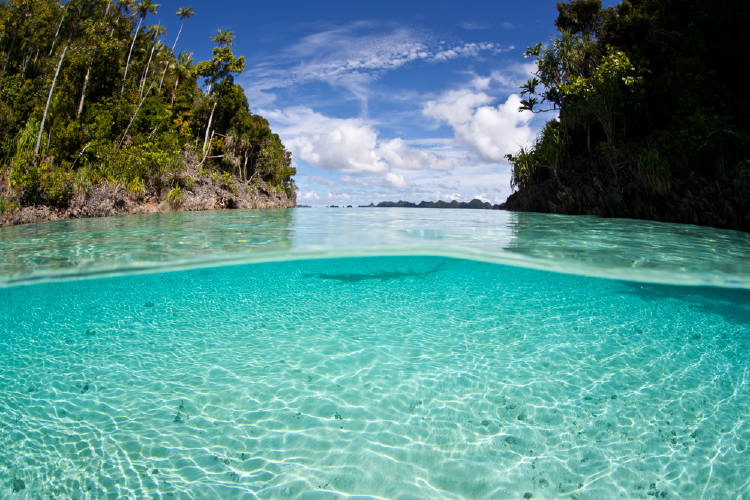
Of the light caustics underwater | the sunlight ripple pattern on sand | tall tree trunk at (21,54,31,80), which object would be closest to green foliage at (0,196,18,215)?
the light caustics underwater

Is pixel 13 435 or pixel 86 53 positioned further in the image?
pixel 86 53

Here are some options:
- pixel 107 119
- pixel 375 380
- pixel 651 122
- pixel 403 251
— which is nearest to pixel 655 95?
pixel 651 122

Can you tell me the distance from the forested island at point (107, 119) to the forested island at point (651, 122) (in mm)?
21725

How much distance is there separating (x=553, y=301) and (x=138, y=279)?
6.43 metres

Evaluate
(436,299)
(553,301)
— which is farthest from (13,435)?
(553,301)

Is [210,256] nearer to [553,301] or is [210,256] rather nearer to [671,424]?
[553,301]

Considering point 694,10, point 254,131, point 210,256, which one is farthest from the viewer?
point 254,131

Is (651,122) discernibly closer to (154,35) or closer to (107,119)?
(107,119)

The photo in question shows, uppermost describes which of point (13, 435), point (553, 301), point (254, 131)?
point (254, 131)

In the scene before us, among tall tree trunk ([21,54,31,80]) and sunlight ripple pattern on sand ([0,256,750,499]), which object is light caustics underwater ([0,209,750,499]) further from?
tall tree trunk ([21,54,31,80])

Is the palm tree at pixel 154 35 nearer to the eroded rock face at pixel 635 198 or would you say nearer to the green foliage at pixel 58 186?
the green foliage at pixel 58 186

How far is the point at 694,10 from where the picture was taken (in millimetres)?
14602

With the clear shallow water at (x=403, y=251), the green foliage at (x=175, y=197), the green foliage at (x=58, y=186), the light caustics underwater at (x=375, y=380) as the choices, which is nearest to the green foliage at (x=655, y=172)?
the clear shallow water at (x=403, y=251)

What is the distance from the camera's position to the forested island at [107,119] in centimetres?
1507
